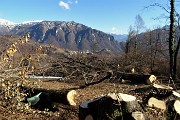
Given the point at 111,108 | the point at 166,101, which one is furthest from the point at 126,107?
the point at 166,101

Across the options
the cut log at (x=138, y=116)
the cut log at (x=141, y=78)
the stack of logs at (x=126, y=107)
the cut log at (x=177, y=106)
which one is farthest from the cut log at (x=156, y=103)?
the cut log at (x=141, y=78)

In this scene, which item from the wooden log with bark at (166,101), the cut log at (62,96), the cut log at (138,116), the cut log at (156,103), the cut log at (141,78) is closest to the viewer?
the cut log at (138,116)

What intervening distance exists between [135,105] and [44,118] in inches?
126

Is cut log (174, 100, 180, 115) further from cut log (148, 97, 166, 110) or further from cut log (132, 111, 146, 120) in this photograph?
cut log (132, 111, 146, 120)

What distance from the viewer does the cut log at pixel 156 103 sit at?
10.3m

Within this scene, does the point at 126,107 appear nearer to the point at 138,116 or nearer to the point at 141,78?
the point at 138,116

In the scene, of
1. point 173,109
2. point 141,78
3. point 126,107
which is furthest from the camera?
point 141,78

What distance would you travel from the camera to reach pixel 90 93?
50.3 ft

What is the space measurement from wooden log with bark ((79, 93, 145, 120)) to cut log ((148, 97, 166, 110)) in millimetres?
1265

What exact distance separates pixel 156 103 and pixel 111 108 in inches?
79.1

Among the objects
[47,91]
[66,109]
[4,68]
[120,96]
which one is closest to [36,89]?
[47,91]

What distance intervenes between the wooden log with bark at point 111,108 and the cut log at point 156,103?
1.27 metres

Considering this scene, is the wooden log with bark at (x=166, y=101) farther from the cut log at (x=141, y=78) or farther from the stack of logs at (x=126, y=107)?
the cut log at (x=141, y=78)

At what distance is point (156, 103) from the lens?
34.2 ft
